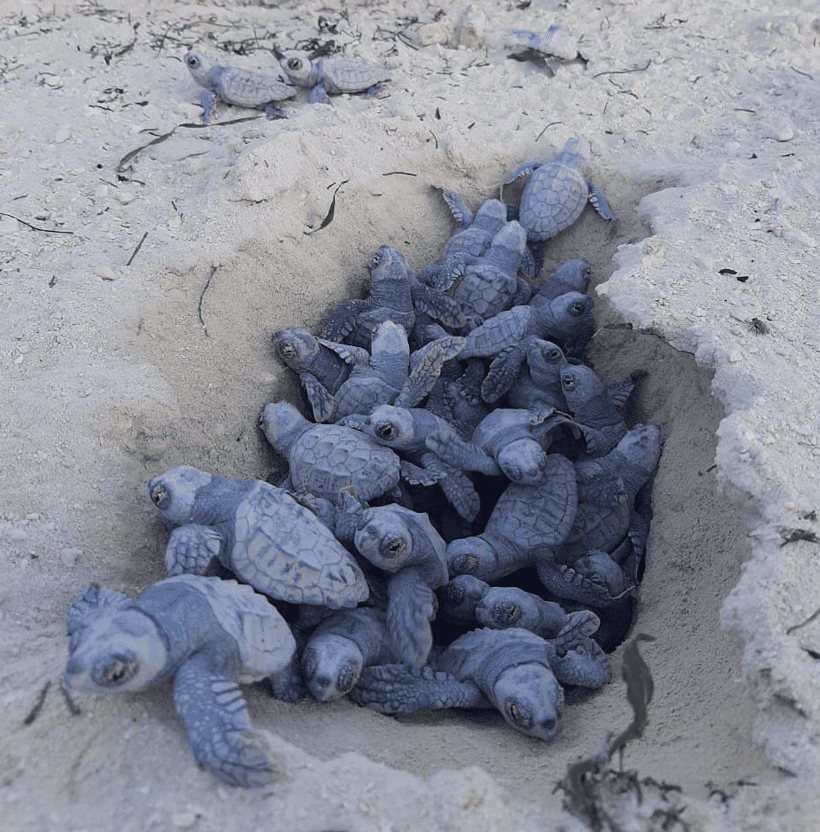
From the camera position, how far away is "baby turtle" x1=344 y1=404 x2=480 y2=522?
9.23ft

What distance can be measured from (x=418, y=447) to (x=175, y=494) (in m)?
1.11

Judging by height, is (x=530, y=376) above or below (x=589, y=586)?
above

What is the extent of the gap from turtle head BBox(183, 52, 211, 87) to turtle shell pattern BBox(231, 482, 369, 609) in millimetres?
3186

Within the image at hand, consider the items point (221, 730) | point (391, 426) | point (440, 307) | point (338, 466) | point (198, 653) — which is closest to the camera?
point (221, 730)

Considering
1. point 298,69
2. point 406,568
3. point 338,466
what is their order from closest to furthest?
point 406,568 → point 338,466 → point 298,69

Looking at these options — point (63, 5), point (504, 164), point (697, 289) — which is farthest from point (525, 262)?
point (63, 5)

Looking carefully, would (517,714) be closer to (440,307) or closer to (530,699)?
(530,699)

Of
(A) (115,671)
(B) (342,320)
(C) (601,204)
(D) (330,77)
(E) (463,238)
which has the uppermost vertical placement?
(D) (330,77)

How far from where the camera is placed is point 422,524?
248 cm

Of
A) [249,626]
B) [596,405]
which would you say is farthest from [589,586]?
[249,626]

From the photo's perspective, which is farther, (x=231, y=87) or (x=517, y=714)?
(x=231, y=87)

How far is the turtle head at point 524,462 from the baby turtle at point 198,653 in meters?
1.21

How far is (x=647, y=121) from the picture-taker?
164 inches

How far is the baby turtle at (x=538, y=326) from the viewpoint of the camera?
3406mm
